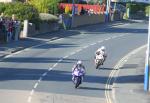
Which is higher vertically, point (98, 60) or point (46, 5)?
point (46, 5)

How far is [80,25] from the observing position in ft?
227

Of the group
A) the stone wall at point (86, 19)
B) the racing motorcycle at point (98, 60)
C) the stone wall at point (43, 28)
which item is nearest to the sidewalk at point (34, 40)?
the stone wall at point (43, 28)

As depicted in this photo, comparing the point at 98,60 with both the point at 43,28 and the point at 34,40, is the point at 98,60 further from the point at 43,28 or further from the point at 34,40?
the point at 43,28

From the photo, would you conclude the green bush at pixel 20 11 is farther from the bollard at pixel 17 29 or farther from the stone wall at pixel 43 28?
the bollard at pixel 17 29

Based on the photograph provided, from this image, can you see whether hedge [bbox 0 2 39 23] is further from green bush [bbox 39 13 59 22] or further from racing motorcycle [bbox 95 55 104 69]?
racing motorcycle [bbox 95 55 104 69]

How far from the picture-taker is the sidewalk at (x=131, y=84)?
2995cm

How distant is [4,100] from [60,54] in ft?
59.5

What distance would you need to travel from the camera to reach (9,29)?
4753 cm

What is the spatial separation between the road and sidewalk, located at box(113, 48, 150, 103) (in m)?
0.78

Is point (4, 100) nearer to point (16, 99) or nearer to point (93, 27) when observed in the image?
point (16, 99)

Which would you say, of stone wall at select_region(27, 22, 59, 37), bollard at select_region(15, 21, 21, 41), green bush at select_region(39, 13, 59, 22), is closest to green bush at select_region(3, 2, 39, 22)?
stone wall at select_region(27, 22, 59, 37)

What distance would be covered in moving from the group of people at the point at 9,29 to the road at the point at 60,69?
7.94 feet

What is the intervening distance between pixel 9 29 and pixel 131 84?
15596 millimetres

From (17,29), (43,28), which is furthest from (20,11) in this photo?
(17,29)
